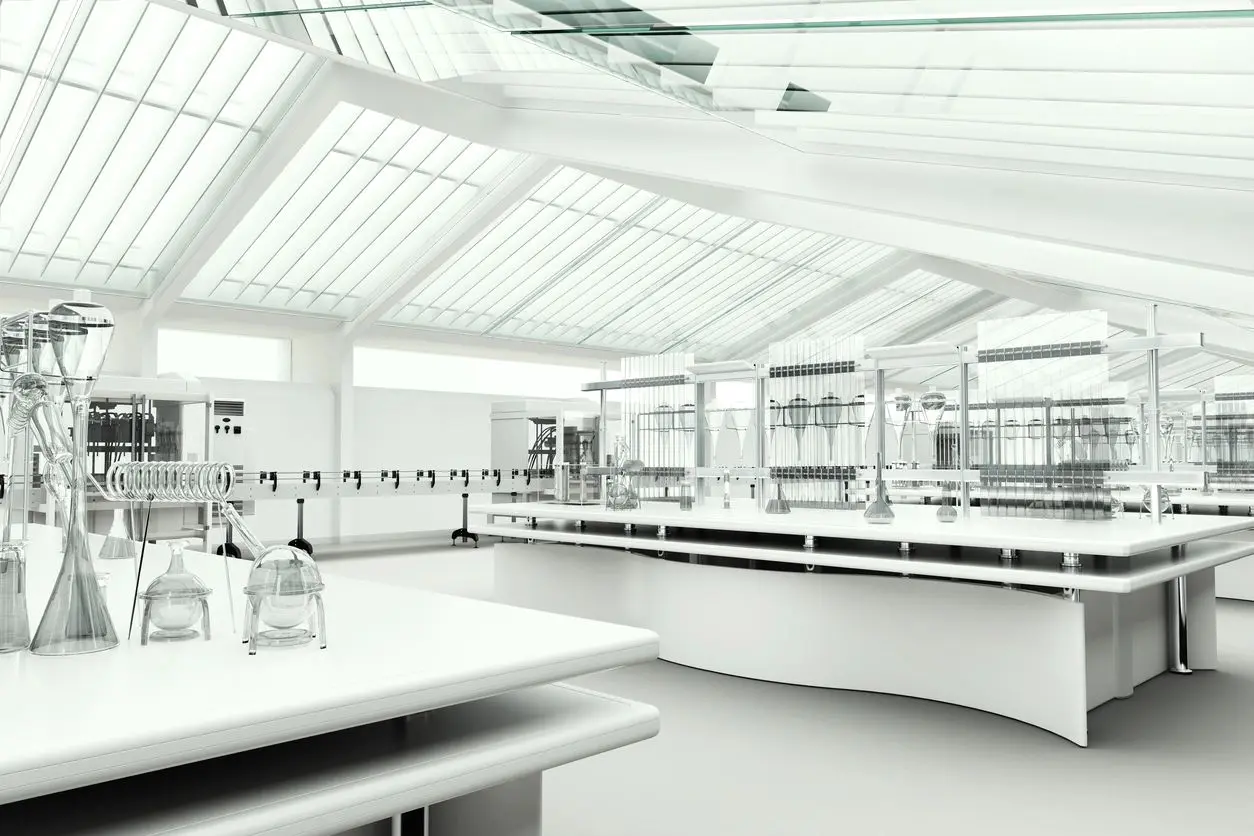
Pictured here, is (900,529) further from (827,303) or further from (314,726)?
(827,303)

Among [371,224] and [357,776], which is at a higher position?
[371,224]

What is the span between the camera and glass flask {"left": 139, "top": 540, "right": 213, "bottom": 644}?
67.7 inches

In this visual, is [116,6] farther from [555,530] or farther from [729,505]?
[729,505]

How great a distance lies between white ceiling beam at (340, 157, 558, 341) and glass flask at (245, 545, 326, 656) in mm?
10759

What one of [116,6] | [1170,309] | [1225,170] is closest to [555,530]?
[1225,170]

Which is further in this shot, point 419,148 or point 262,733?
point 419,148

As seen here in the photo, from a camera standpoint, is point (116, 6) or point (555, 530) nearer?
point (555, 530)

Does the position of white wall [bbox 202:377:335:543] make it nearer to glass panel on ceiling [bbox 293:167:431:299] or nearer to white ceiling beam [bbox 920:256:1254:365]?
glass panel on ceiling [bbox 293:167:431:299]

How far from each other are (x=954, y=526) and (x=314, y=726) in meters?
3.76

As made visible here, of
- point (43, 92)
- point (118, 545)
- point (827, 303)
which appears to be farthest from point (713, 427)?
point (827, 303)

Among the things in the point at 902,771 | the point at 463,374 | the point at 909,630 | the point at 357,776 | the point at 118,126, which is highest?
the point at 118,126

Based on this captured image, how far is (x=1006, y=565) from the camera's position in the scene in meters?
3.99

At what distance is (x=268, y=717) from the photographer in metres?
1.30

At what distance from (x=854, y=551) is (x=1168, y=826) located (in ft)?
6.24
